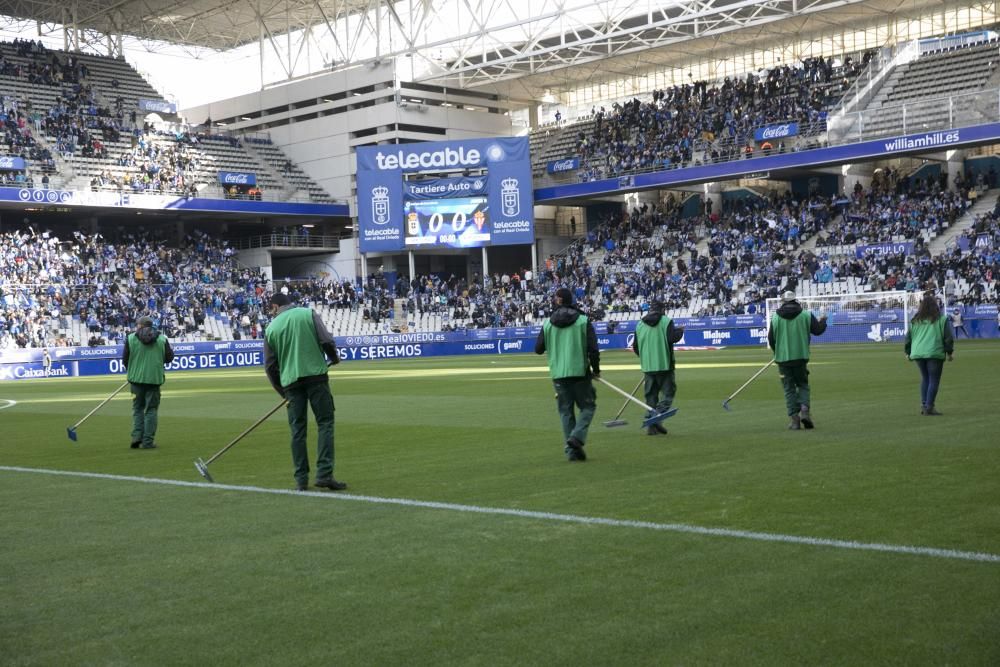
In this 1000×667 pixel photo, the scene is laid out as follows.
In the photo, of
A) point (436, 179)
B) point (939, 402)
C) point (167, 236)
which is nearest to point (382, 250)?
point (436, 179)

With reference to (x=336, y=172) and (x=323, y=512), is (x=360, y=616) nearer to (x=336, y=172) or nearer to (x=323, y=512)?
(x=323, y=512)

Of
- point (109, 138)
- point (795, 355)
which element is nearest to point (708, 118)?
point (109, 138)

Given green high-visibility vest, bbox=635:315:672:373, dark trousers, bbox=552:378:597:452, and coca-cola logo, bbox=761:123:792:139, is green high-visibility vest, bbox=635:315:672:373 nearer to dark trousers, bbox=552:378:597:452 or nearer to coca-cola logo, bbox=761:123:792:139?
dark trousers, bbox=552:378:597:452

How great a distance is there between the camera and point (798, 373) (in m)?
14.3

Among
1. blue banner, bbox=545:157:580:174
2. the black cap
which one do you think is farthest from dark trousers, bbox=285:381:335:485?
blue banner, bbox=545:157:580:174

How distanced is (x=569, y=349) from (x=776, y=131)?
48259mm

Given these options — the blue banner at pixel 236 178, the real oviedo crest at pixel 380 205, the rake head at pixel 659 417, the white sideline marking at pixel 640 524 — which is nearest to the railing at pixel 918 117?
the real oviedo crest at pixel 380 205

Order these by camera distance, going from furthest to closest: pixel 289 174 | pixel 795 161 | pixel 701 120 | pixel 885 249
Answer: pixel 289 174, pixel 701 120, pixel 795 161, pixel 885 249

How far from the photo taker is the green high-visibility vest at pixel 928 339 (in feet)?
50.5

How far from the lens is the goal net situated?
4422cm

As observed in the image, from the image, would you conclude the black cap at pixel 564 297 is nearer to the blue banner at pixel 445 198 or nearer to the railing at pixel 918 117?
the railing at pixel 918 117

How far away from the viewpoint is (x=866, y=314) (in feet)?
149

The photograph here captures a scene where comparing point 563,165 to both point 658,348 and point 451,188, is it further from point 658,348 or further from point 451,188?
point 658,348

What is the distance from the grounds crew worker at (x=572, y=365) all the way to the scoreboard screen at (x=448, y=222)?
49884 mm
